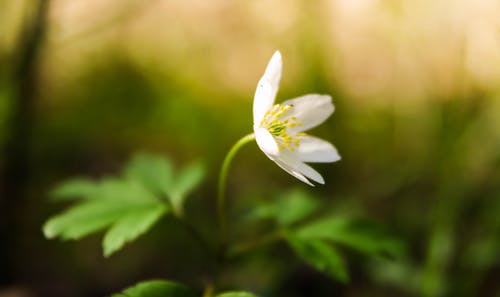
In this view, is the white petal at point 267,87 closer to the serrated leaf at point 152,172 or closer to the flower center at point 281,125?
the flower center at point 281,125

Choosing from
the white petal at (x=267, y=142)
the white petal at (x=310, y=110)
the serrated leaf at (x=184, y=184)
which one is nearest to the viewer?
the white petal at (x=267, y=142)

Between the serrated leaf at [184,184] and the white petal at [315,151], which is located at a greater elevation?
the white petal at [315,151]

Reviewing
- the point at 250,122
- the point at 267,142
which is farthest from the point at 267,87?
the point at 250,122

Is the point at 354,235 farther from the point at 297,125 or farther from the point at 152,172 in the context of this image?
the point at 152,172

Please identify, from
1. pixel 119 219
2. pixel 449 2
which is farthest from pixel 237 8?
pixel 119 219

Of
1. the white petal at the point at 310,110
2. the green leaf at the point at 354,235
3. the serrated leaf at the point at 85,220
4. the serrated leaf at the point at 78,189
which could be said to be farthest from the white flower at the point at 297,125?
the serrated leaf at the point at 78,189
